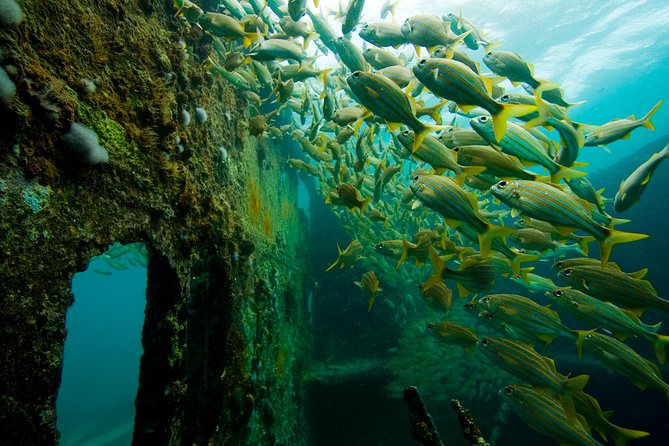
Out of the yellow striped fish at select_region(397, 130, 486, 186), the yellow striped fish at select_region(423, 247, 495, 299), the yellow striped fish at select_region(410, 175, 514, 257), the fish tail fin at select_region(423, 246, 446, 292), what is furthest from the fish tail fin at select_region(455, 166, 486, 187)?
the yellow striped fish at select_region(423, 247, 495, 299)

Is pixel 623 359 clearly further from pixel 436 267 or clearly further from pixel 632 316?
pixel 436 267

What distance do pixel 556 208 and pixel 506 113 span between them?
943mm

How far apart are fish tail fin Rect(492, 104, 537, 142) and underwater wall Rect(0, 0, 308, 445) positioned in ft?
9.45

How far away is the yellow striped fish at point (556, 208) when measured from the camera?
268cm

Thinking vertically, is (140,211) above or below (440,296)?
above

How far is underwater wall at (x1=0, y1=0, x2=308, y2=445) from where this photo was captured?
1.50m

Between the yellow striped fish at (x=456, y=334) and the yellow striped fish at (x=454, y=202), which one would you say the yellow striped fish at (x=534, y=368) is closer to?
the yellow striped fish at (x=456, y=334)

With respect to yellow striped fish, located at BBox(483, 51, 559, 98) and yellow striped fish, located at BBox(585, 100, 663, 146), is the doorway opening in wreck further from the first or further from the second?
yellow striped fish, located at BBox(585, 100, 663, 146)

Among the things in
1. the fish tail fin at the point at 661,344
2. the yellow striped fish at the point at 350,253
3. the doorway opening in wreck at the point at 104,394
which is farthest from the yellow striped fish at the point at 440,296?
the doorway opening in wreck at the point at 104,394

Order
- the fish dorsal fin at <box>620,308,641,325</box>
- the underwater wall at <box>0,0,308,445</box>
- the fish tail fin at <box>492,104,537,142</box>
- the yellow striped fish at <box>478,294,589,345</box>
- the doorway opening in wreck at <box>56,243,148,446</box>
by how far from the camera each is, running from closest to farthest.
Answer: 1. the underwater wall at <box>0,0,308,445</box>
2. the fish tail fin at <box>492,104,537,142</box>
3. the fish dorsal fin at <box>620,308,641,325</box>
4. the yellow striped fish at <box>478,294,589,345</box>
5. the doorway opening in wreck at <box>56,243,148,446</box>

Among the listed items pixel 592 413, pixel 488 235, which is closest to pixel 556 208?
pixel 488 235

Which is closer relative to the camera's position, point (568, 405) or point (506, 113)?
point (506, 113)

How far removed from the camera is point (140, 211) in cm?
235

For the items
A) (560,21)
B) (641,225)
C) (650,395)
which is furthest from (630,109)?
(650,395)
